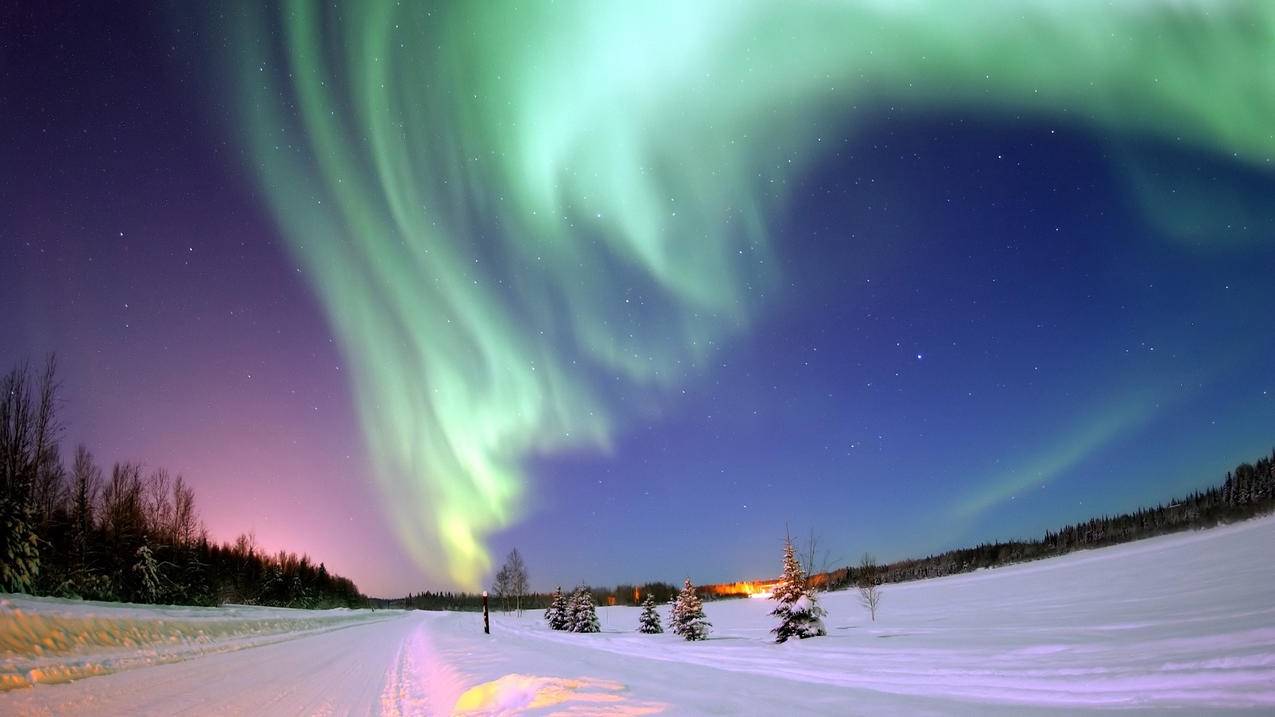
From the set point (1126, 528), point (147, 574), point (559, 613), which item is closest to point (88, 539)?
point (147, 574)

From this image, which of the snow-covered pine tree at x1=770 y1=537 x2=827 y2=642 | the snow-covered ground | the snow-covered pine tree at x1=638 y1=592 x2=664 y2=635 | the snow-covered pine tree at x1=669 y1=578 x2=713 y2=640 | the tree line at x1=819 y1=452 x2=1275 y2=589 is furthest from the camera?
the tree line at x1=819 y1=452 x2=1275 y2=589

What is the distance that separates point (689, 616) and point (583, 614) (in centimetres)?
1257

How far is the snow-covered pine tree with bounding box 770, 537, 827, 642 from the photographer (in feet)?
78.4

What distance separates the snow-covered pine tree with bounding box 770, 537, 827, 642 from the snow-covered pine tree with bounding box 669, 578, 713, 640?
574 cm

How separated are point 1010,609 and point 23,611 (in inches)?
1622

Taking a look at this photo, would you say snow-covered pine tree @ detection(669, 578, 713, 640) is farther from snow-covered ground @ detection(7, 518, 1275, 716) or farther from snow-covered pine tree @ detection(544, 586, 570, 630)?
snow-covered pine tree @ detection(544, 586, 570, 630)

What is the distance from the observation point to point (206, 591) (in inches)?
2173

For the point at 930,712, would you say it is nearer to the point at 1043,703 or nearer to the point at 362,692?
the point at 1043,703

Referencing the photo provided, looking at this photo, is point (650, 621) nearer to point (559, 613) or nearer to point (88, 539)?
point (559, 613)

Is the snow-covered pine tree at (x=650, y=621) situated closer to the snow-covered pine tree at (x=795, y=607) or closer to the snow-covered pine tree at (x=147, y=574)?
the snow-covered pine tree at (x=795, y=607)

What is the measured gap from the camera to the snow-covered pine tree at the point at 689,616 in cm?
3027

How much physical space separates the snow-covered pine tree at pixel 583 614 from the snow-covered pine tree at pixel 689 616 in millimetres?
9911

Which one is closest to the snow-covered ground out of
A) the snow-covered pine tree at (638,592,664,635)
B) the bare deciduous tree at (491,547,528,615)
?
the snow-covered pine tree at (638,592,664,635)

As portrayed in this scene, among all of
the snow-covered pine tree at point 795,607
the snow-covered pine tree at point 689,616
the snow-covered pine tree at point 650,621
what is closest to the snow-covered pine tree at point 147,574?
the snow-covered pine tree at point 650,621
